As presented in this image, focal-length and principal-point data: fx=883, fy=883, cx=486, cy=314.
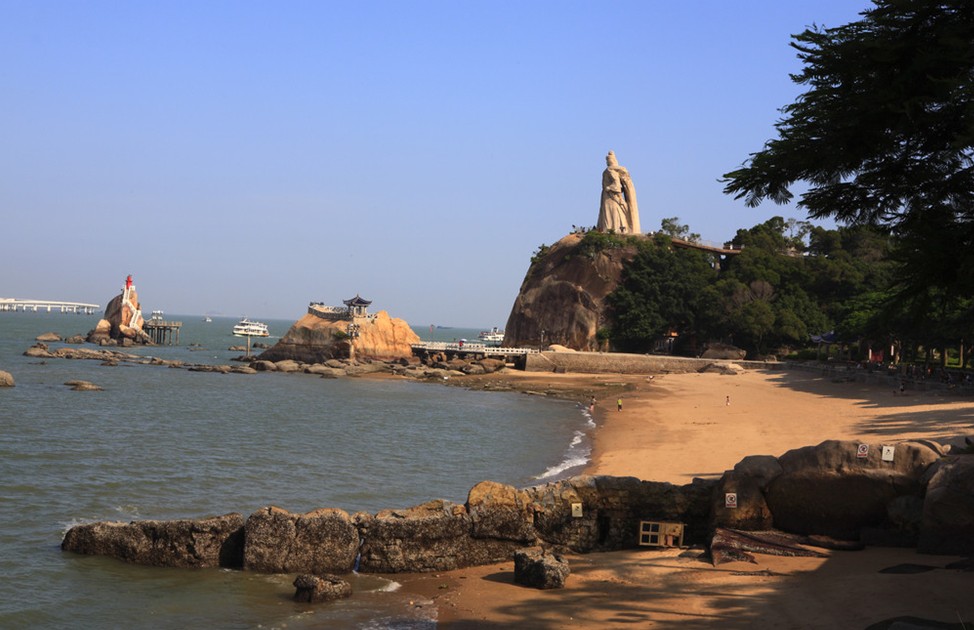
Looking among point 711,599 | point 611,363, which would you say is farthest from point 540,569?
point 611,363

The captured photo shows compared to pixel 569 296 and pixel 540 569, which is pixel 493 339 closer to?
pixel 569 296

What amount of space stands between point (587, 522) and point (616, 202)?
82.7m

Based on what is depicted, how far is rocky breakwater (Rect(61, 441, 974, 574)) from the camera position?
13.5 meters

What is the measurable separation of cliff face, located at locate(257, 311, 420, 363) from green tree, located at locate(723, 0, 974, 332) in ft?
233

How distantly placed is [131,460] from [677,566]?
18.8m

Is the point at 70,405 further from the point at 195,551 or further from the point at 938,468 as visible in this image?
the point at 938,468

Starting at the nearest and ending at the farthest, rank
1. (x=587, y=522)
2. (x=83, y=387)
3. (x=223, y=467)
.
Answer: (x=587, y=522) < (x=223, y=467) < (x=83, y=387)

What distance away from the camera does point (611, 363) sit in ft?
236

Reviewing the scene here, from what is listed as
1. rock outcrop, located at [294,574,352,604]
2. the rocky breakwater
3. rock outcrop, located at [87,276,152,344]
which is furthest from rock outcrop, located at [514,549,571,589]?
rock outcrop, located at [87,276,152,344]

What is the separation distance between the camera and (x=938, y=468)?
12.8 metres

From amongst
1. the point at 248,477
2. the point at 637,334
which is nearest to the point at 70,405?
the point at 248,477

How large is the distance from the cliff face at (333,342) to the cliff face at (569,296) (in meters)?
14.8

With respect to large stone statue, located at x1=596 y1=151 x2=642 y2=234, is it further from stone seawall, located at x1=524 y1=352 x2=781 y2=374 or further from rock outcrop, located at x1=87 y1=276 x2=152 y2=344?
rock outcrop, located at x1=87 y1=276 x2=152 y2=344

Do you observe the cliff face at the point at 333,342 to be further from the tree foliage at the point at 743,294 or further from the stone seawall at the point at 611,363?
the tree foliage at the point at 743,294
